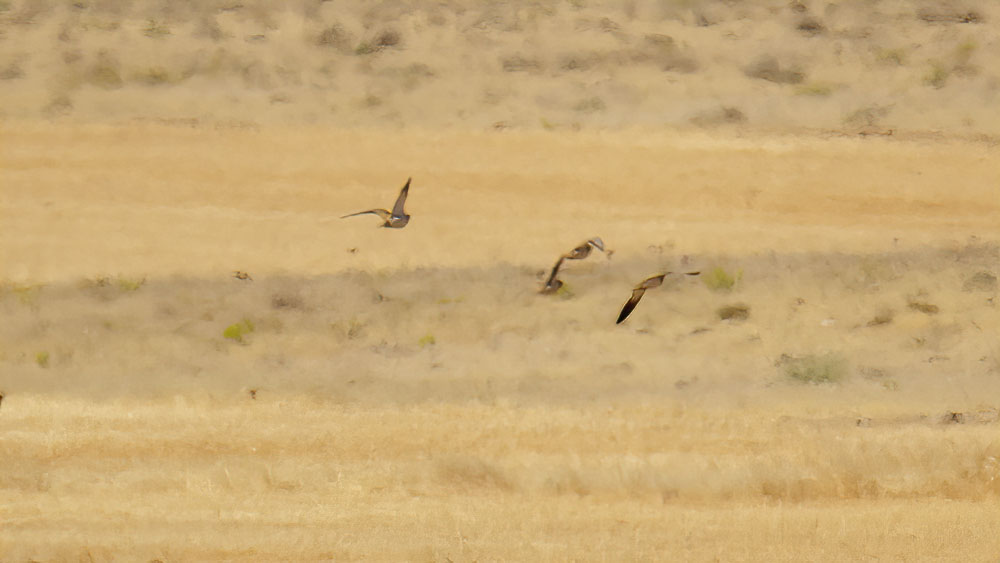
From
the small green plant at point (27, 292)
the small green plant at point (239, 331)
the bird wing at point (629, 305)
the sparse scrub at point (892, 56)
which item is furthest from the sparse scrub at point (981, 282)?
the small green plant at point (27, 292)

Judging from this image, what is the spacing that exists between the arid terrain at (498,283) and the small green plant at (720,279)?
35mm

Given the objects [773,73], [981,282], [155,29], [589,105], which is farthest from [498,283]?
[155,29]

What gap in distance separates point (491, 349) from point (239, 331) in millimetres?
2179

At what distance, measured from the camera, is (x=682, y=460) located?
25.3 feet

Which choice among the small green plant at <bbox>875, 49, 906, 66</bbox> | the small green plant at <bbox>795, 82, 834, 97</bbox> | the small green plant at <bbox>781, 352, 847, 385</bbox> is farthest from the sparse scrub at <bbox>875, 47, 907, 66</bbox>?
the small green plant at <bbox>781, 352, 847, 385</bbox>

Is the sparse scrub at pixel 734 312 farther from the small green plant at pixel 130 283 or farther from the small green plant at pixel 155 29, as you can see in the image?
the small green plant at pixel 155 29

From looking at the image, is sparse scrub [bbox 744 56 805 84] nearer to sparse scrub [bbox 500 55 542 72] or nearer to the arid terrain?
the arid terrain

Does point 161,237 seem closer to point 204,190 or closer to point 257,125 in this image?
point 204,190

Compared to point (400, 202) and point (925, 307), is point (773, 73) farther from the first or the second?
point (400, 202)

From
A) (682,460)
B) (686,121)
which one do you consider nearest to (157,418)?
(682,460)

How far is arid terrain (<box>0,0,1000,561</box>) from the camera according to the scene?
24.9ft

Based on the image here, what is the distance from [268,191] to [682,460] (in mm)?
5165

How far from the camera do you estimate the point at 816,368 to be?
336 inches

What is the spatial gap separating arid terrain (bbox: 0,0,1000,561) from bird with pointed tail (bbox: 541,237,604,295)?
0.12m
